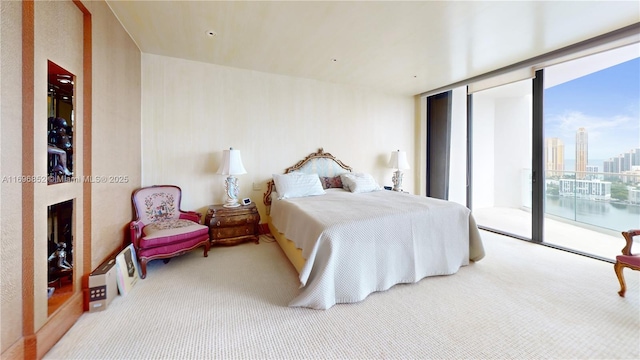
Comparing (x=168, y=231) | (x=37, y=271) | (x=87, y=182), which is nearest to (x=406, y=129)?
(x=168, y=231)

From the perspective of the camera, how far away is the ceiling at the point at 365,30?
2115 millimetres

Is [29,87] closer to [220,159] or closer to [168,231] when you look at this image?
[168,231]

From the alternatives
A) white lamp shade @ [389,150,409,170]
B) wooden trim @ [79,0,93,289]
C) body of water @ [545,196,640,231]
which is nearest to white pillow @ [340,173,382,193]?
white lamp shade @ [389,150,409,170]

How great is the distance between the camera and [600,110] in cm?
343

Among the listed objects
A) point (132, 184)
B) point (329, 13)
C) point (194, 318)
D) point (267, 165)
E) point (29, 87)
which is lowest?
point (194, 318)

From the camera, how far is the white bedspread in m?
1.84

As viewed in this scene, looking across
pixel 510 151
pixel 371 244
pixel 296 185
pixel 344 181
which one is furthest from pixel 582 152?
pixel 296 185

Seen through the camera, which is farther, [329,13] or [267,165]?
[267,165]

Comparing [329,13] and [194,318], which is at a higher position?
[329,13]

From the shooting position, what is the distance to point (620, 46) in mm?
2461

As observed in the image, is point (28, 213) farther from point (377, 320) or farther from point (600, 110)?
point (600, 110)

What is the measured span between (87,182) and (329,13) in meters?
2.63

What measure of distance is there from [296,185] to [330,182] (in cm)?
86

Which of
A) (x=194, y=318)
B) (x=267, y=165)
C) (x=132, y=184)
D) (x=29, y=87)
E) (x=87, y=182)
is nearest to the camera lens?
(x=29, y=87)
